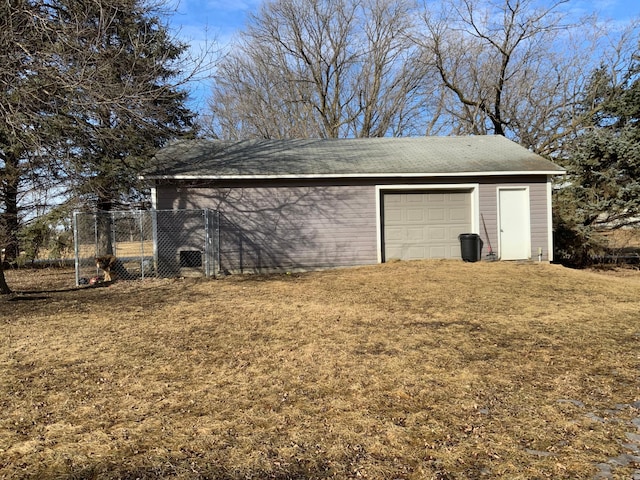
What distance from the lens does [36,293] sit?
339 inches

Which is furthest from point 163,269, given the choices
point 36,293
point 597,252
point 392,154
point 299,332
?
point 597,252

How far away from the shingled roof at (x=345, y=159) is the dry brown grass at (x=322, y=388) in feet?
15.9

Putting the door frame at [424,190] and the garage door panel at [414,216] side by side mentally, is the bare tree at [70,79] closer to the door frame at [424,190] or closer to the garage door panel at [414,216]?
the door frame at [424,190]

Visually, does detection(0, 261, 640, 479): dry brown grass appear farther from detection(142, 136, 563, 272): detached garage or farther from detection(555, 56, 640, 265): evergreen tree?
detection(555, 56, 640, 265): evergreen tree

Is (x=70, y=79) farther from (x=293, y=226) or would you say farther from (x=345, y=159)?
(x=345, y=159)

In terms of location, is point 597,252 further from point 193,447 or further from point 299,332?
point 193,447

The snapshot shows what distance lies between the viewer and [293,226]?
11258mm

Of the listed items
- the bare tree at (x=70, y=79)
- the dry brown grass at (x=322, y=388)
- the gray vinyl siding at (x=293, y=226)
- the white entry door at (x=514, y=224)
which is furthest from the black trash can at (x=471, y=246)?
the bare tree at (x=70, y=79)

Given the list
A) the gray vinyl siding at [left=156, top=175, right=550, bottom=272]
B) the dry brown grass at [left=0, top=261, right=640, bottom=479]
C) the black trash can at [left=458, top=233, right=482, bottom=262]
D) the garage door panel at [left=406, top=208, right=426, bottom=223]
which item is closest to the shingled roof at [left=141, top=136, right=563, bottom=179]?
the gray vinyl siding at [left=156, top=175, right=550, bottom=272]

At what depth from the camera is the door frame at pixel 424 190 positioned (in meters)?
11.3

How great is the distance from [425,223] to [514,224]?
2451 mm

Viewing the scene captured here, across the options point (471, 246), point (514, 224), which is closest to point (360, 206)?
point (471, 246)

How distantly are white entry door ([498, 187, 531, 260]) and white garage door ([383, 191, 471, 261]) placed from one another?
933 millimetres

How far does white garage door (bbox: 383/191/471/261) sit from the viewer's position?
11539 millimetres
